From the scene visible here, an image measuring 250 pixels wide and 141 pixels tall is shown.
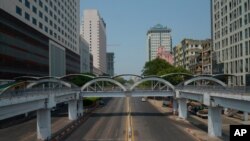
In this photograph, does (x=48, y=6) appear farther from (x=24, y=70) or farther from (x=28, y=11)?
(x=24, y=70)

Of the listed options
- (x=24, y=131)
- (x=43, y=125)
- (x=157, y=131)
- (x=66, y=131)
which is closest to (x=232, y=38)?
(x=157, y=131)

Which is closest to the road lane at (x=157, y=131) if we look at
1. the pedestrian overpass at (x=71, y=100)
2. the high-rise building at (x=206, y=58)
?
the pedestrian overpass at (x=71, y=100)

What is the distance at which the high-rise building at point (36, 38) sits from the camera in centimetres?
7631

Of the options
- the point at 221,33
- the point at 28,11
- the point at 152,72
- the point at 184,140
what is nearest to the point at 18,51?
the point at 28,11

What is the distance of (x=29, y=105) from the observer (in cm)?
4412

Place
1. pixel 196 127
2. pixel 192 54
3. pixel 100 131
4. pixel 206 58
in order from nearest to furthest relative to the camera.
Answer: pixel 100 131, pixel 196 127, pixel 206 58, pixel 192 54

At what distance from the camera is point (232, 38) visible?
314ft

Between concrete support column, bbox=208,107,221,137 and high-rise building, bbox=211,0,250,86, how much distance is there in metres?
34.2

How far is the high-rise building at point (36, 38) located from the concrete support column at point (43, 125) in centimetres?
2497

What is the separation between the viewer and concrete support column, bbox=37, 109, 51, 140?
5125cm

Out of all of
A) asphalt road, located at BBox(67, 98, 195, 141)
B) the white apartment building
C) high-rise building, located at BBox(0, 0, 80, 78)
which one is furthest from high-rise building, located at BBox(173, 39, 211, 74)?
asphalt road, located at BBox(67, 98, 195, 141)

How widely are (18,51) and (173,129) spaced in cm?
4026

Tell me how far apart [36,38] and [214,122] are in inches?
2311

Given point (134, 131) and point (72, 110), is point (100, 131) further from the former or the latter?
point (72, 110)
